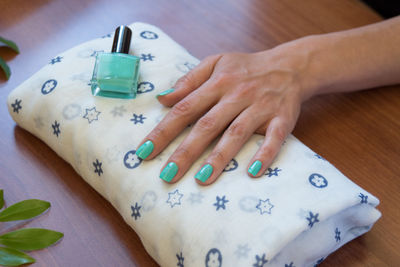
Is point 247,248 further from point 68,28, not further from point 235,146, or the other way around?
point 68,28

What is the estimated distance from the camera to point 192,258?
1.74 ft

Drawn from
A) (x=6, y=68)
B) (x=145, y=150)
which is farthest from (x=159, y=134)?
(x=6, y=68)

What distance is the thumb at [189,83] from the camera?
669 millimetres

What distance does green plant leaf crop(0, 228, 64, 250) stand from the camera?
22.6 inches

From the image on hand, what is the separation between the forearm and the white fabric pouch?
17 centimetres

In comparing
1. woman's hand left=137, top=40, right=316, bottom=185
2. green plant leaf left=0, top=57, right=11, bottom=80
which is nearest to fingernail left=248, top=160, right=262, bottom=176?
woman's hand left=137, top=40, right=316, bottom=185

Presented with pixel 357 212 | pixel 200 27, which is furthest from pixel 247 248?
pixel 200 27

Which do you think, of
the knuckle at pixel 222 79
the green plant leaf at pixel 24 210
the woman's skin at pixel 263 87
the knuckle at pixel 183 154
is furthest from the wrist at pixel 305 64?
the green plant leaf at pixel 24 210

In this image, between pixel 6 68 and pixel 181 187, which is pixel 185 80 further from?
pixel 6 68

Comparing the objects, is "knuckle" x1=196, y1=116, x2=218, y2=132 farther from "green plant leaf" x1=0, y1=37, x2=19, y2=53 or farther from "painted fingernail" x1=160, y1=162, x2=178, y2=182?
"green plant leaf" x1=0, y1=37, x2=19, y2=53

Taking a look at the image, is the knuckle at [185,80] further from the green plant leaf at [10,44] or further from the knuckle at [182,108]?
the green plant leaf at [10,44]

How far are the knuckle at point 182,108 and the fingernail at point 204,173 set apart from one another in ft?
0.33

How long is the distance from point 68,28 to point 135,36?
0.63 feet

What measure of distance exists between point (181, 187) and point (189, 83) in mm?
191
